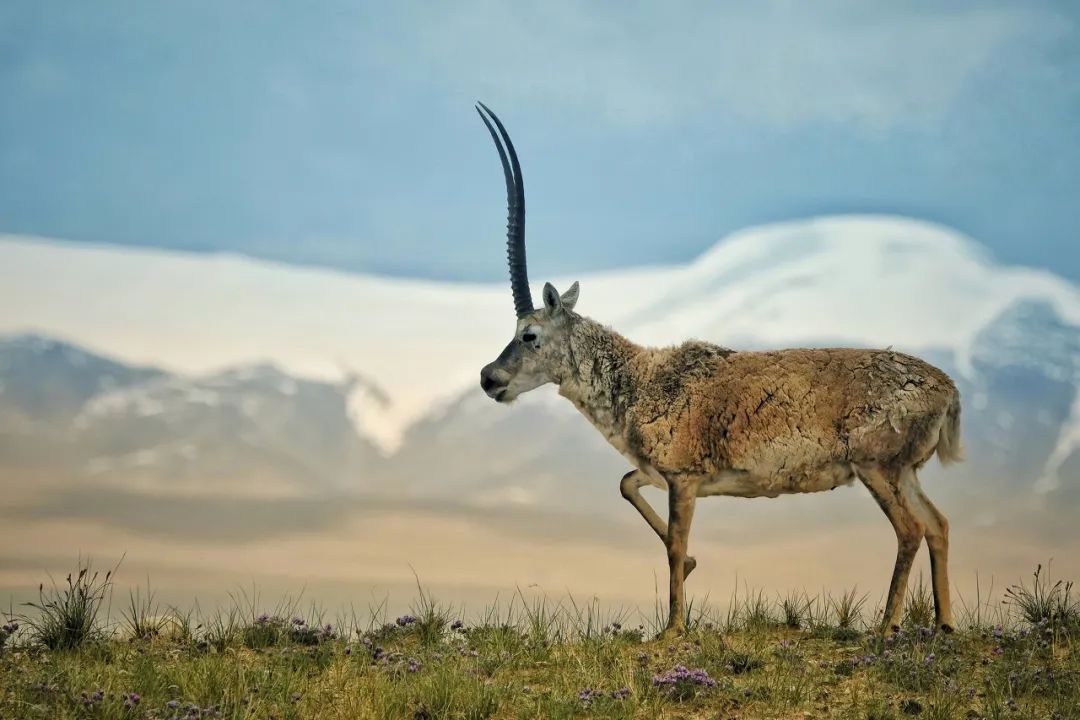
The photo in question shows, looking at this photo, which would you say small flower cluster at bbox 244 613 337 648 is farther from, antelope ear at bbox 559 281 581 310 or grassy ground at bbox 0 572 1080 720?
antelope ear at bbox 559 281 581 310

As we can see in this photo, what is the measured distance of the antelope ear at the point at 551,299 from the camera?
14695 mm

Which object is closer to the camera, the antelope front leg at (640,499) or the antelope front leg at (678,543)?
the antelope front leg at (678,543)

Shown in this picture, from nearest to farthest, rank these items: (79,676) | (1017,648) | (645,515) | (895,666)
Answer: (79,676)
(895,666)
(1017,648)
(645,515)

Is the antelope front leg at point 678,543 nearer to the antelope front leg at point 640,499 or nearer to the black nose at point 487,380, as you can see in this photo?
the antelope front leg at point 640,499

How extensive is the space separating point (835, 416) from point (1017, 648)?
10.3 feet

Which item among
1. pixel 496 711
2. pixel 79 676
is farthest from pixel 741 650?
pixel 79 676

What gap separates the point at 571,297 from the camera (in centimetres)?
1501

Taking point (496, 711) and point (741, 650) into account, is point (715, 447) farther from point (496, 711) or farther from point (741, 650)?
point (496, 711)

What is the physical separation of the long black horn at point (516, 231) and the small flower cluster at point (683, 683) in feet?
18.3

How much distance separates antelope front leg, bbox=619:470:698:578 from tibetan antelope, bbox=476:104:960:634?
18mm

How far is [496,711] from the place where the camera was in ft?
34.3

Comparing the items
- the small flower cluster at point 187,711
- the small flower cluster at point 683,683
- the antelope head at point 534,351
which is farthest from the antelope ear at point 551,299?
the small flower cluster at point 187,711

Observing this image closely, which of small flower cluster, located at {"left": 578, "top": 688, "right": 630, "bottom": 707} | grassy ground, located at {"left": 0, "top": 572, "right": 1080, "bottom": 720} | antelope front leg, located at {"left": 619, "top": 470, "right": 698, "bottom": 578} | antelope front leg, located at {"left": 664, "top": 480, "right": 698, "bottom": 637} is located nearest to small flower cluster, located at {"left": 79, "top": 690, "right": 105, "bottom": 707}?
grassy ground, located at {"left": 0, "top": 572, "right": 1080, "bottom": 720}

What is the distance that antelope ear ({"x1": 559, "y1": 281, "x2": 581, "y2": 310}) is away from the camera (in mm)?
14953
